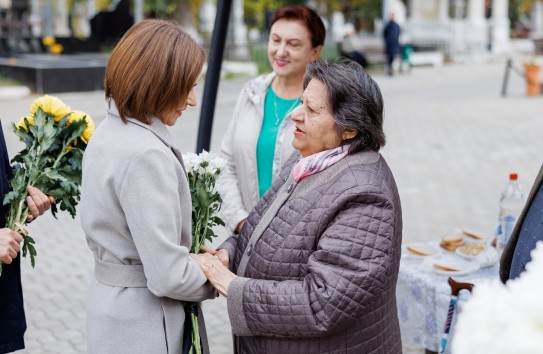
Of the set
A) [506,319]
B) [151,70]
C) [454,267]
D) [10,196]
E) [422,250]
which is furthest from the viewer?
[422,250]

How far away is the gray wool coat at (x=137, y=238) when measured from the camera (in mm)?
2125

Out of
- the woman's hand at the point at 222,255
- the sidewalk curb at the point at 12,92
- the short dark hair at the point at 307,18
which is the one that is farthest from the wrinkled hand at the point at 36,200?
the sidewalk curb at the point at 12,92

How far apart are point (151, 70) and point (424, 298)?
205 cm

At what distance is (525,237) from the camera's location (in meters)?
2.01

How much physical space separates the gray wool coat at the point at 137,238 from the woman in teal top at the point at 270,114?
1.21 metres

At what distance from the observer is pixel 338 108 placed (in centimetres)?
232

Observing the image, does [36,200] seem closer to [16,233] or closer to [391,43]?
[16,233]

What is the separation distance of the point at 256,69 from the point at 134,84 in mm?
20035

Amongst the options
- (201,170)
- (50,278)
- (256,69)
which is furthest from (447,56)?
(201,170)

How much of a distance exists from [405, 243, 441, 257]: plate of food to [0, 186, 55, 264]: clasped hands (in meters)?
1.97

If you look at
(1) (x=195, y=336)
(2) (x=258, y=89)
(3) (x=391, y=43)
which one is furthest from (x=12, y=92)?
(1) (x=195, y=336)

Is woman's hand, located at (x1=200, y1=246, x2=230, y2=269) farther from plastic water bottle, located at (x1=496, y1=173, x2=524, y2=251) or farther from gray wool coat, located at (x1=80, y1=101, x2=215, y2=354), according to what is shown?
plastic water bottle, located at (x1=496, y1=173, x2=524, y2=251)

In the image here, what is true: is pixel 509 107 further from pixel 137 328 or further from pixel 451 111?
pixel 137 328

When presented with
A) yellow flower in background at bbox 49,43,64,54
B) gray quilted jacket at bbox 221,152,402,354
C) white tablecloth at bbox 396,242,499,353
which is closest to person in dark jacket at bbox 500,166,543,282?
gray quilted jacket at bbox 221,152,402,354
